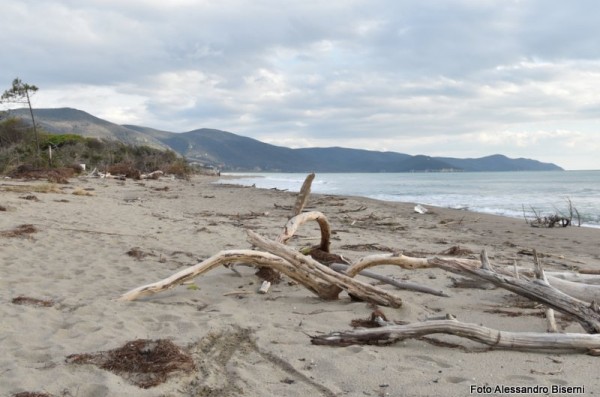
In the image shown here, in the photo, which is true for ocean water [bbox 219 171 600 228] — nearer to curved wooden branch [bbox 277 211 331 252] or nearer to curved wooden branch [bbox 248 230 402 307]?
curved wooden branch [bbox 277 211 331 252]

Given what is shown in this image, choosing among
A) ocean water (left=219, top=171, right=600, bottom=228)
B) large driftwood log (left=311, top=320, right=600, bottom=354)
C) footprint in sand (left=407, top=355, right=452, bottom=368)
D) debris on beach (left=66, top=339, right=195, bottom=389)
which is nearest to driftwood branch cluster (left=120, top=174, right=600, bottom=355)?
large driftwood log (left=311, top=320, right=600, bottom=354)

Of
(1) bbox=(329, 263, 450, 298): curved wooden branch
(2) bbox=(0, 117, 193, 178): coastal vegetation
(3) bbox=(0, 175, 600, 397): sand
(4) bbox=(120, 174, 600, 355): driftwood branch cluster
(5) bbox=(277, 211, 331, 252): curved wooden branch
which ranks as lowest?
(3) bbox=(0, 175, 600, 397): sand

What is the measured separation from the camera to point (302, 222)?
5727 millimetres

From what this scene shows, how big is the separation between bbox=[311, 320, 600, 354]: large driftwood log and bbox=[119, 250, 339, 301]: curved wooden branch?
3.70 feet

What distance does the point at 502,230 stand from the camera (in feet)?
38.7

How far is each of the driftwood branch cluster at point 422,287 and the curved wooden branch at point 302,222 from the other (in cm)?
1

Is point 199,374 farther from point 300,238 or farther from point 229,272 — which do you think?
point 300,238

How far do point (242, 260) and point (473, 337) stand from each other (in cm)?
216

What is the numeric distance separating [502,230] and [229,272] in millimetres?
8491

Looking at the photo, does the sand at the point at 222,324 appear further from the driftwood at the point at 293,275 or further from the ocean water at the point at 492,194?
the ocean water at the point at 492,194

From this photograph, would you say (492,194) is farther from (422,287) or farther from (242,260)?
(242,260)

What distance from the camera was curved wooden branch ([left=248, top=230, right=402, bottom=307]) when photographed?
434cm

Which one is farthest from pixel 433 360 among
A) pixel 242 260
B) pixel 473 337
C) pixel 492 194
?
pixel 492 194

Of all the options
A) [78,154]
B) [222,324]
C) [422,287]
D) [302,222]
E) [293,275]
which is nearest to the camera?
[222,324]
